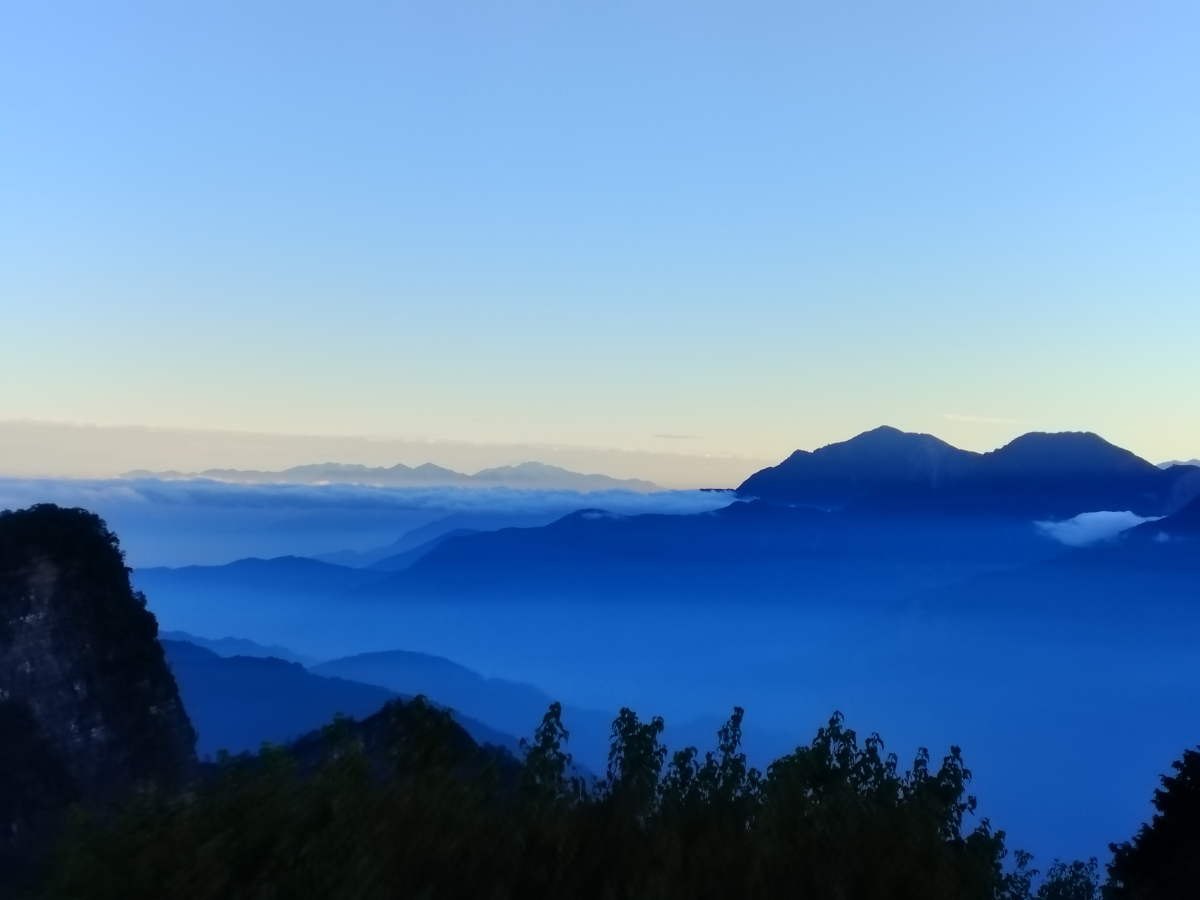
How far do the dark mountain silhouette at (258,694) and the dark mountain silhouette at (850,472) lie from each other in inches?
1920

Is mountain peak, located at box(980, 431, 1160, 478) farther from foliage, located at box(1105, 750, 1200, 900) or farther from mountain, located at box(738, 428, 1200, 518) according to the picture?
foliage, located at box(1105, 750, 1200, 900)

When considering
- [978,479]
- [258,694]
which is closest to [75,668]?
[258,694]

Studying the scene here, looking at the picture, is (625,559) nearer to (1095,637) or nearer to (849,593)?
(849,593)

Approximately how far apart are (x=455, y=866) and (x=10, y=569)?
50.8 m

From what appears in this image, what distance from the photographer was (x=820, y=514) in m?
132

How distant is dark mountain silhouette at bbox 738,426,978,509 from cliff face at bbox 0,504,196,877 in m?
81.2

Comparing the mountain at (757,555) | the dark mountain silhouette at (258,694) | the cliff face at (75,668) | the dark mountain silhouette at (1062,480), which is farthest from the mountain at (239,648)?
the dark mountain silhouette at (1062,480)

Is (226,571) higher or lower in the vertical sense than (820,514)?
lower

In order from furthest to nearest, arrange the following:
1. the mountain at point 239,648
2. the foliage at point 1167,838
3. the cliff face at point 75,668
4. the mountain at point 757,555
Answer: the mountain at point 757,555
the mountain at point 239,648
the cliff face at point 75,668
the foliage at point 1167,838

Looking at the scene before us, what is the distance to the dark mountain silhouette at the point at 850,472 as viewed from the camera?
414ft

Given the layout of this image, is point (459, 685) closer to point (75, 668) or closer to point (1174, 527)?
point (75, 668)

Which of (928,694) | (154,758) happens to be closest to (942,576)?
(928,694)

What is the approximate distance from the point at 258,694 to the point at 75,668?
3728 centimetres

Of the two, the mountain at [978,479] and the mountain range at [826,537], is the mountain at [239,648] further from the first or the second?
the mountain at [978,479]
